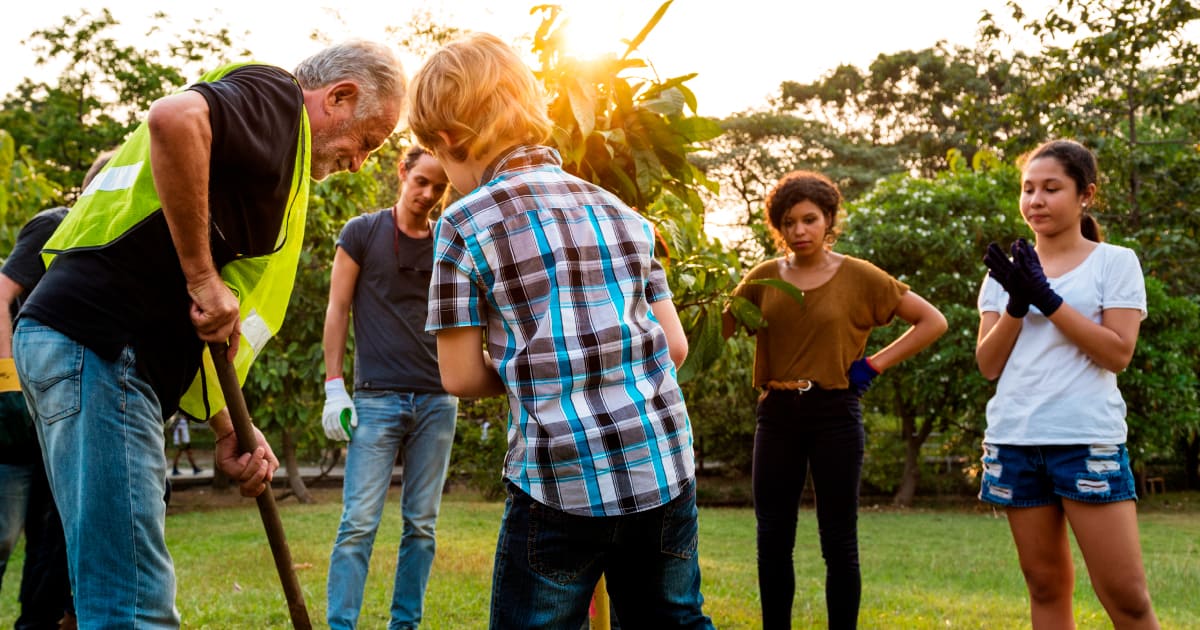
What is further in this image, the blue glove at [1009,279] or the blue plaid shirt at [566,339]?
the blue glove at [1009,279]

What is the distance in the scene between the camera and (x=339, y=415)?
441cm

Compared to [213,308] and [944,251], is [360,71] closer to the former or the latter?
[213,308]

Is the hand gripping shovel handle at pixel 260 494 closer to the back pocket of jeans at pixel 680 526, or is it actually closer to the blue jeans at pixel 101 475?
the blue jeans at pixel 101 475

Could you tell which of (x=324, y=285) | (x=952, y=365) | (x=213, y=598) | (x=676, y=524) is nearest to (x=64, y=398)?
(x=676, y=524)

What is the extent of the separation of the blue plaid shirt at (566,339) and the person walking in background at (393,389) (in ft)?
7.85

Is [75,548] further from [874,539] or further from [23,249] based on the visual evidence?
[874,539]

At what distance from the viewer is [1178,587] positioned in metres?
7.67

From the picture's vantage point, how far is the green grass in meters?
5.57

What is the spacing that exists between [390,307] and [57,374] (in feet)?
7.85

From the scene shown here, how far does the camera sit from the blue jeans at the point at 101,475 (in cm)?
211

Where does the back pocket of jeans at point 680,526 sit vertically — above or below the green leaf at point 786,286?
below

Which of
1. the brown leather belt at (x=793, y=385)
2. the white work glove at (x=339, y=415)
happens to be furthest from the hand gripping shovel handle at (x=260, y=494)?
the brown leather belt at (x=793, y=385)

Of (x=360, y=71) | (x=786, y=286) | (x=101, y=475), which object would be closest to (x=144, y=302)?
(x=101, y=475)

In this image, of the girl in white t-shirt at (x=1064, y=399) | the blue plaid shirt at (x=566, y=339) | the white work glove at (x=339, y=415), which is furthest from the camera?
the white work glove at (x=339, y=415)
